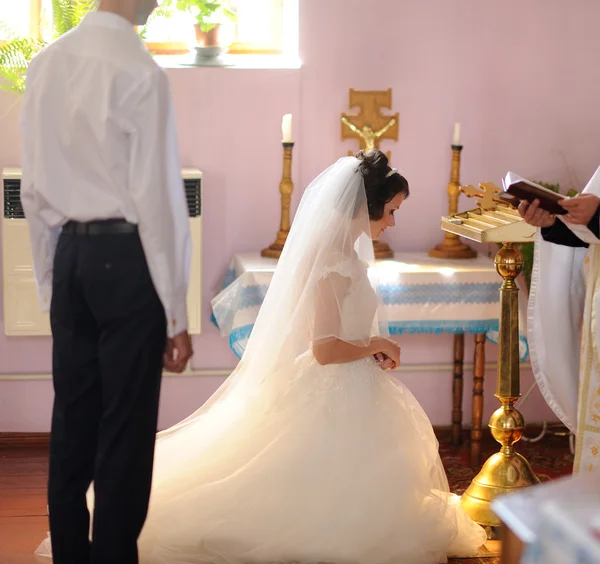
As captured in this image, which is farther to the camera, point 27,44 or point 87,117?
point 27,44

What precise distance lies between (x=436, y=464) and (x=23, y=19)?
315 cm

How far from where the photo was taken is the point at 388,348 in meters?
3.59

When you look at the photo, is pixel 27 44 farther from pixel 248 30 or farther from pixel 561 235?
pixel 561 235

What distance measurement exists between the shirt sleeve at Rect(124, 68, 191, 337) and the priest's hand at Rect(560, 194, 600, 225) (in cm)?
138

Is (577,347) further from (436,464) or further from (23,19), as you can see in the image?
(23,19)

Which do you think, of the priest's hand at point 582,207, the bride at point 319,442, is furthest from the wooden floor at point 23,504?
the priest's hand at point 582,207

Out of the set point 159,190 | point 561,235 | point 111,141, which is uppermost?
point 111,141

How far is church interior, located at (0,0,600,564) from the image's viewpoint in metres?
4.80

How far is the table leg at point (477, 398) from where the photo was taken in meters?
4.75

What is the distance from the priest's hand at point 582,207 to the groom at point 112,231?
53.9 inches

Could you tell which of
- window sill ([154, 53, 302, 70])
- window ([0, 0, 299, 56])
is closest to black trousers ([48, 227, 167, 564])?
window sill ([154, 53, 302, 70])

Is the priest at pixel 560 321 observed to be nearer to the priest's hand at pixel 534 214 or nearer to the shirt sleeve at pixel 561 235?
the shirt sleeve at pixel 561 235

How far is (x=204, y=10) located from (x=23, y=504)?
2.50 m

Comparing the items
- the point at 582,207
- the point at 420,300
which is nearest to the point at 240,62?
the point at 420,300
